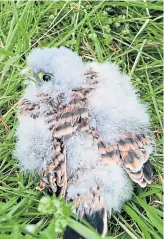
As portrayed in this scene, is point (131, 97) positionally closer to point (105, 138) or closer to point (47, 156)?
point (105, 138)

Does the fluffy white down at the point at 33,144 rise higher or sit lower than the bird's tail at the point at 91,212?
higher

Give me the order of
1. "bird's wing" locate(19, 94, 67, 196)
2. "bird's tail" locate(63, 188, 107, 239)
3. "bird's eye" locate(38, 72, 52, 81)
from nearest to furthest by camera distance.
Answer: "bird's tail" locate(63, 188, 107, 239)
"bird's wing" locate(19, 94, 67, 196)
"bird's eye" locate(38, 72, 52, 81)

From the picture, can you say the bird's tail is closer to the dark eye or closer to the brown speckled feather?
the brown speckled feather

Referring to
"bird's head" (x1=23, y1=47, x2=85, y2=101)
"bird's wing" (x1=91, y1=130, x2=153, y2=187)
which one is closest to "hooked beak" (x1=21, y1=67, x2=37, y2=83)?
"bird's head" (x1=23, y1=47, x2=85, y2=101)

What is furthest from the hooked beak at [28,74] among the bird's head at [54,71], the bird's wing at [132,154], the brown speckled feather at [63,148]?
the bird's wing at [132,154]

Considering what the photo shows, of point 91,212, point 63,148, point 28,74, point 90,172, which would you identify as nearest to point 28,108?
point 28,74

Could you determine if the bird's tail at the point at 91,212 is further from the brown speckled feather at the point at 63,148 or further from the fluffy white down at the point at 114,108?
the fluffy white down at the point at 114,108
